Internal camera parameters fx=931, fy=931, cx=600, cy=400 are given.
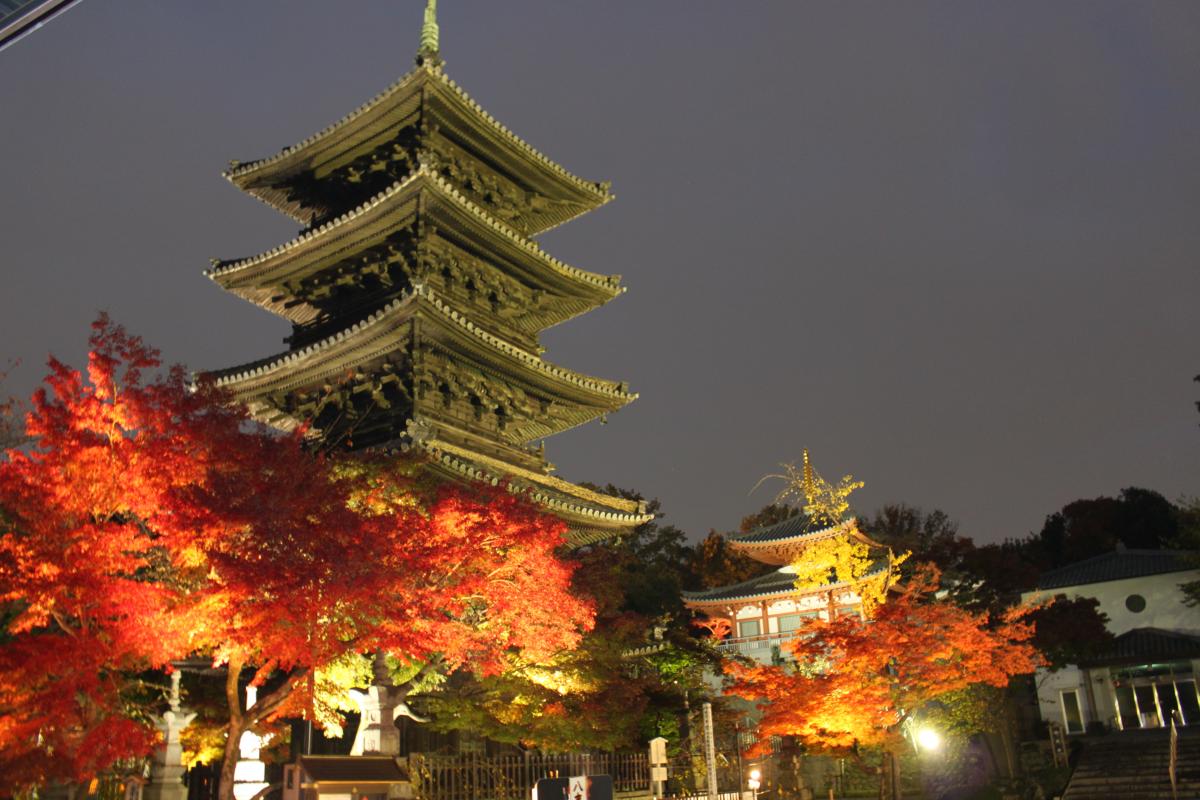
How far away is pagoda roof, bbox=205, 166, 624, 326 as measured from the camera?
78.4ft

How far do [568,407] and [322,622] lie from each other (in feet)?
46.7

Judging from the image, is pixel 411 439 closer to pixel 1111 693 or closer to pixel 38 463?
pixel 38 463

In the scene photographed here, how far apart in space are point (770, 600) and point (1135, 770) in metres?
12.2

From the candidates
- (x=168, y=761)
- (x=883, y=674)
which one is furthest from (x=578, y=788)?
(x=883, y=674)

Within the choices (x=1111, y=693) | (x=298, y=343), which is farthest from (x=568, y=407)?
(x=1111, y=693)

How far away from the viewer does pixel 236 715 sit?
13.4m

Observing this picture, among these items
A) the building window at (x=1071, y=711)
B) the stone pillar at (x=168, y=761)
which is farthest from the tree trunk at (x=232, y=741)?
the building window at (x=1071, y=711)

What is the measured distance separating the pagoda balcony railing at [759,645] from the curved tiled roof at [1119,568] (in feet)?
36.7

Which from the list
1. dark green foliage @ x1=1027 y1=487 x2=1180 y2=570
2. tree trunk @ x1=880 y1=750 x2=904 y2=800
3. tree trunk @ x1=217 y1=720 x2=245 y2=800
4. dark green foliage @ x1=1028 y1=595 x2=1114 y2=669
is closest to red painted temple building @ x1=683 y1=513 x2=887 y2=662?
dark green foliage @ x1=1028 y1=595 x2=1114 y2=669

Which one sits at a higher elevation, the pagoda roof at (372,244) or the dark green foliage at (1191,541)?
the pagoda roof at (372,244)

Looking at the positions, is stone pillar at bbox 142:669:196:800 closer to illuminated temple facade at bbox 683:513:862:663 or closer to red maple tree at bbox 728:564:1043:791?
red maple tree at bbox 728:564:1043:791

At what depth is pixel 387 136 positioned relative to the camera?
27.0m

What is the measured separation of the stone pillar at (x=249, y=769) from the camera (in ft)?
55.2

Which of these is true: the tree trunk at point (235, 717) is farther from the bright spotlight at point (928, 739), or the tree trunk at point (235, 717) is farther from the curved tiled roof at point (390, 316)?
the bright spotlight at point (928, 739)
